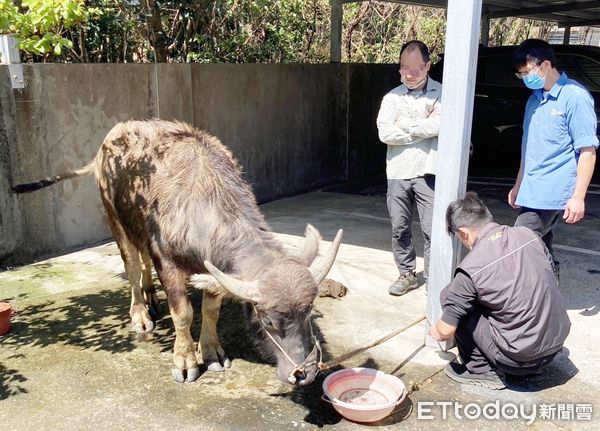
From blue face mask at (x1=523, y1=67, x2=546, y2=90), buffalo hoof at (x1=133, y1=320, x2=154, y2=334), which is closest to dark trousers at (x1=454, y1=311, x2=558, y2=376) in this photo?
blue face mask at (x1=523, y1=67, x2=546, y2=90)

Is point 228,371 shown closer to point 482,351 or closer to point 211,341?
point 211,341

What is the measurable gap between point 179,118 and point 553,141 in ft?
15.4

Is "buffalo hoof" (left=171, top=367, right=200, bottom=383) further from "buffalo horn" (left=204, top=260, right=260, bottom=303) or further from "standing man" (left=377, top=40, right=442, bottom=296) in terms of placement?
"standing man" (left=377, top=40, right=442, bottom=296)

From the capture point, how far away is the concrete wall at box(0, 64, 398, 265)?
6.11 metres

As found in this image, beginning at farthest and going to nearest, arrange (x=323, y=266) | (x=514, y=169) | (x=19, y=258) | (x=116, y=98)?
(x=514, y=169), (x=116, y=98), (x=19, y=258), (x=323, y=266)

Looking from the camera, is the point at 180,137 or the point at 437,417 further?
the point at 180,137

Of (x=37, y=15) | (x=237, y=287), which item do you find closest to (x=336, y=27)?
(x=37, y=15)

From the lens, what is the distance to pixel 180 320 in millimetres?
3988

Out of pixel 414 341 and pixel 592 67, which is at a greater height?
pixel 592 67

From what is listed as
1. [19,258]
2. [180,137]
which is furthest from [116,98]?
[180,137]

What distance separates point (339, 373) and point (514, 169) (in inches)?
309

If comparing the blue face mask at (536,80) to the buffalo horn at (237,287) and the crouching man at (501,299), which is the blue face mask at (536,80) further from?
the buffalo horn at (237,287)

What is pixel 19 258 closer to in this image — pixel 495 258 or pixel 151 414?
pixel 151 414

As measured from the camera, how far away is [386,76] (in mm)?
10898
